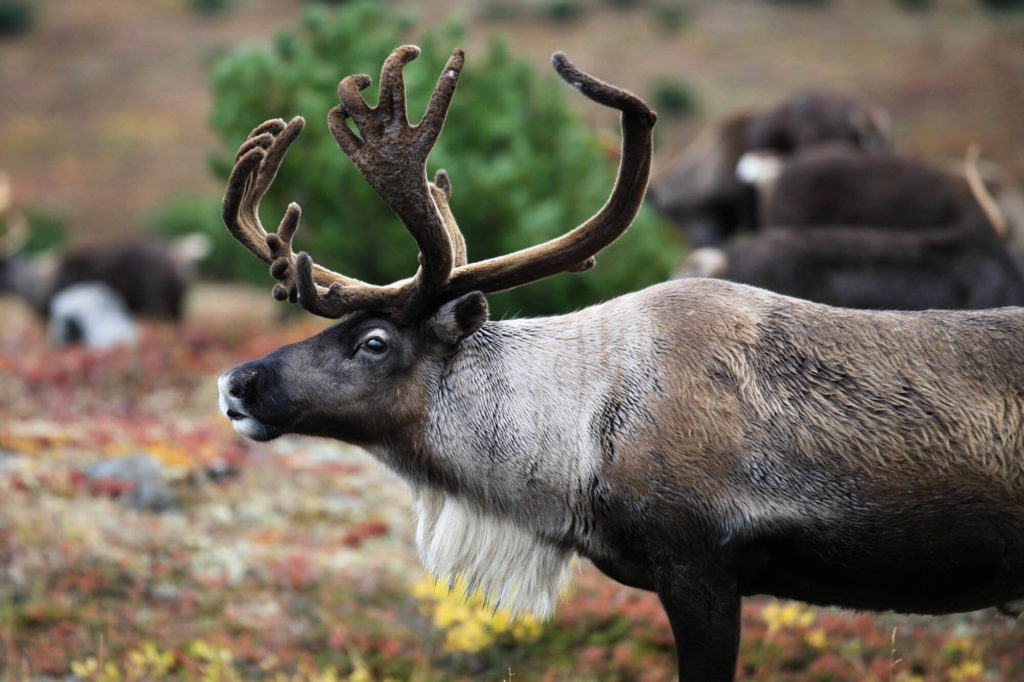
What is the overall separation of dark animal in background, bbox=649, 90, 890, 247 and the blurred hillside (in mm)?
13204

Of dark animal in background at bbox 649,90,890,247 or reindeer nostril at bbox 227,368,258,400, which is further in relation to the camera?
dark animal in background at bbox 649,90,890,247

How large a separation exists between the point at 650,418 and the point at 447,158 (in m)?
7.32

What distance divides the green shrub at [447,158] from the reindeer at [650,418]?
6458 millimetres

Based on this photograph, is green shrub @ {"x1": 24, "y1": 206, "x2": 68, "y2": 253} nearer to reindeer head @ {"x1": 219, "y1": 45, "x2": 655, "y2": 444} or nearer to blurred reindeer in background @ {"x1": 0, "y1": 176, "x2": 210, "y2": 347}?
blurred reindeer in background @ {"x1": 0, "y1": 176, "x2": 210, "y2": 347}

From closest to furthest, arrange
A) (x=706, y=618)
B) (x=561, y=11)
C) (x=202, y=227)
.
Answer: (x=706, y=618), (x=202, y=227), (x=561, y=11)

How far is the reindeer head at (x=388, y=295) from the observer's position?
3.38 m

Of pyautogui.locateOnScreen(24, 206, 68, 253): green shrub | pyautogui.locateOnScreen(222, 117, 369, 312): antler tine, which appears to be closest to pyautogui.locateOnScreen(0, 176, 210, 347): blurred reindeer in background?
pyautogui.locateOnScreen(222, 117, 369, 312): antler tine

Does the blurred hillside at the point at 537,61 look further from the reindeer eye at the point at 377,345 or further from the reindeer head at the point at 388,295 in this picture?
the reindeer eye at the point at 377,345

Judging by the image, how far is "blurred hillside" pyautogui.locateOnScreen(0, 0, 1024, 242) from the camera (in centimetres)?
2920

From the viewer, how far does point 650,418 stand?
10.6ft

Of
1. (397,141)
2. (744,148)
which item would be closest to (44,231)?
(744,148)

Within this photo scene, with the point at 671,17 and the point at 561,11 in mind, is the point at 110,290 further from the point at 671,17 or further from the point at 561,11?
the point at 671,17

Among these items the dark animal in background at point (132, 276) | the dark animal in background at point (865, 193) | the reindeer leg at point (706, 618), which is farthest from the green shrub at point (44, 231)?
the reindeer leg at point (706, 618)

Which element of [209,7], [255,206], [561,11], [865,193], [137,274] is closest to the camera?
[255,206]
